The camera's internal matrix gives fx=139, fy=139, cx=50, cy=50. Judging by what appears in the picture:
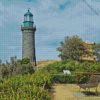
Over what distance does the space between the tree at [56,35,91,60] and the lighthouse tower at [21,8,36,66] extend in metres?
6.04

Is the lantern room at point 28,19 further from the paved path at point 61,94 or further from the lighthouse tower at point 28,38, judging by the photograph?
the paved path at point 61,94

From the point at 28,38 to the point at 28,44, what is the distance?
130 centimetres

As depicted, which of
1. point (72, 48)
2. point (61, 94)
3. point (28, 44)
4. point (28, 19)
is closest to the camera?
point (61, 94)

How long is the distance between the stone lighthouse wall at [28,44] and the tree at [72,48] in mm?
6028

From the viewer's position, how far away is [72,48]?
91.5ft

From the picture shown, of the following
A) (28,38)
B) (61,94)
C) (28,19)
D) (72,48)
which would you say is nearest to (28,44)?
(28,38)

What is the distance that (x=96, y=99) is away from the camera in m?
6.29

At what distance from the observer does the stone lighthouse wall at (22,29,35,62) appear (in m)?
30.0

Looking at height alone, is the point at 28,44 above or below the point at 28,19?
below

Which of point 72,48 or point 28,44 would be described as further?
point 28,44

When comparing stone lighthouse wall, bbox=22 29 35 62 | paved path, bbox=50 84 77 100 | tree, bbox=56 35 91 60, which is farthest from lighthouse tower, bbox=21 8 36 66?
paved path, bbox=50 84 77 100

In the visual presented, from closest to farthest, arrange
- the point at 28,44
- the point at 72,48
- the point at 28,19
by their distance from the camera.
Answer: the point at 72,48, the point at 28,19, the point at 28,44

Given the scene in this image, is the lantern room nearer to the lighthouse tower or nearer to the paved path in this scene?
the lighthouse tower

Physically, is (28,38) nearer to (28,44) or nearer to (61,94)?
(28,44)
